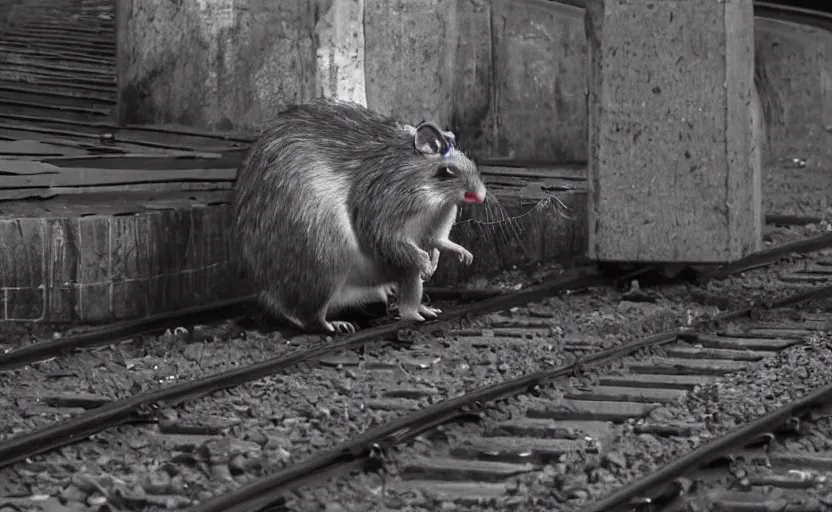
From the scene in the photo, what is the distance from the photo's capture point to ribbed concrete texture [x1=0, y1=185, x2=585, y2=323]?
8.06 m

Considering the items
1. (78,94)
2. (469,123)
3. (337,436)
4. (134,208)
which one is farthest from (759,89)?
(337,436)

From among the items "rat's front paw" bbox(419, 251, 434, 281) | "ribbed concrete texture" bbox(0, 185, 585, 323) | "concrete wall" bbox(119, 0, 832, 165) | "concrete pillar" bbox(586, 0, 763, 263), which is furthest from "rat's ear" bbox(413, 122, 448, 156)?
"concrete wall" bbox(119, 0, 832, 165)

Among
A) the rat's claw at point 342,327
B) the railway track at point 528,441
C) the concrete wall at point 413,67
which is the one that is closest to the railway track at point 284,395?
the railway track at point 528,441

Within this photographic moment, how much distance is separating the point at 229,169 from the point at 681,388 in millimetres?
4037

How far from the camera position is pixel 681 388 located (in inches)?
274

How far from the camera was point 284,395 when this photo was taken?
676 centimetres

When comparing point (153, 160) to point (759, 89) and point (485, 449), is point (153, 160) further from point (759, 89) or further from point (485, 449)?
point (759, 89)

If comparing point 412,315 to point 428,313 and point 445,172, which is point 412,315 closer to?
point 428,313

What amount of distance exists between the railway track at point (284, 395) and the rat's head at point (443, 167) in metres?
0.73

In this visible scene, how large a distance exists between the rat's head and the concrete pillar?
6.36 ft

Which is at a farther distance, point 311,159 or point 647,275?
point 647,275

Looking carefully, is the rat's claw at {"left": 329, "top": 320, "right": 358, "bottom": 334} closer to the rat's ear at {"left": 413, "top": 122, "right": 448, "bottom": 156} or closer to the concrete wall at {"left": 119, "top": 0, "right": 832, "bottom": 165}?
the rat's ear at {"left": 413, "top": 122, "right": 448, "bottom": 156}

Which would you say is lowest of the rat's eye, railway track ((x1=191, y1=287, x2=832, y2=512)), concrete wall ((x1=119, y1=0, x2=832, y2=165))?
railway track ((x1=191, y1=287, x2=832, y2=512))

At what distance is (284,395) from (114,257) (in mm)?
1987
